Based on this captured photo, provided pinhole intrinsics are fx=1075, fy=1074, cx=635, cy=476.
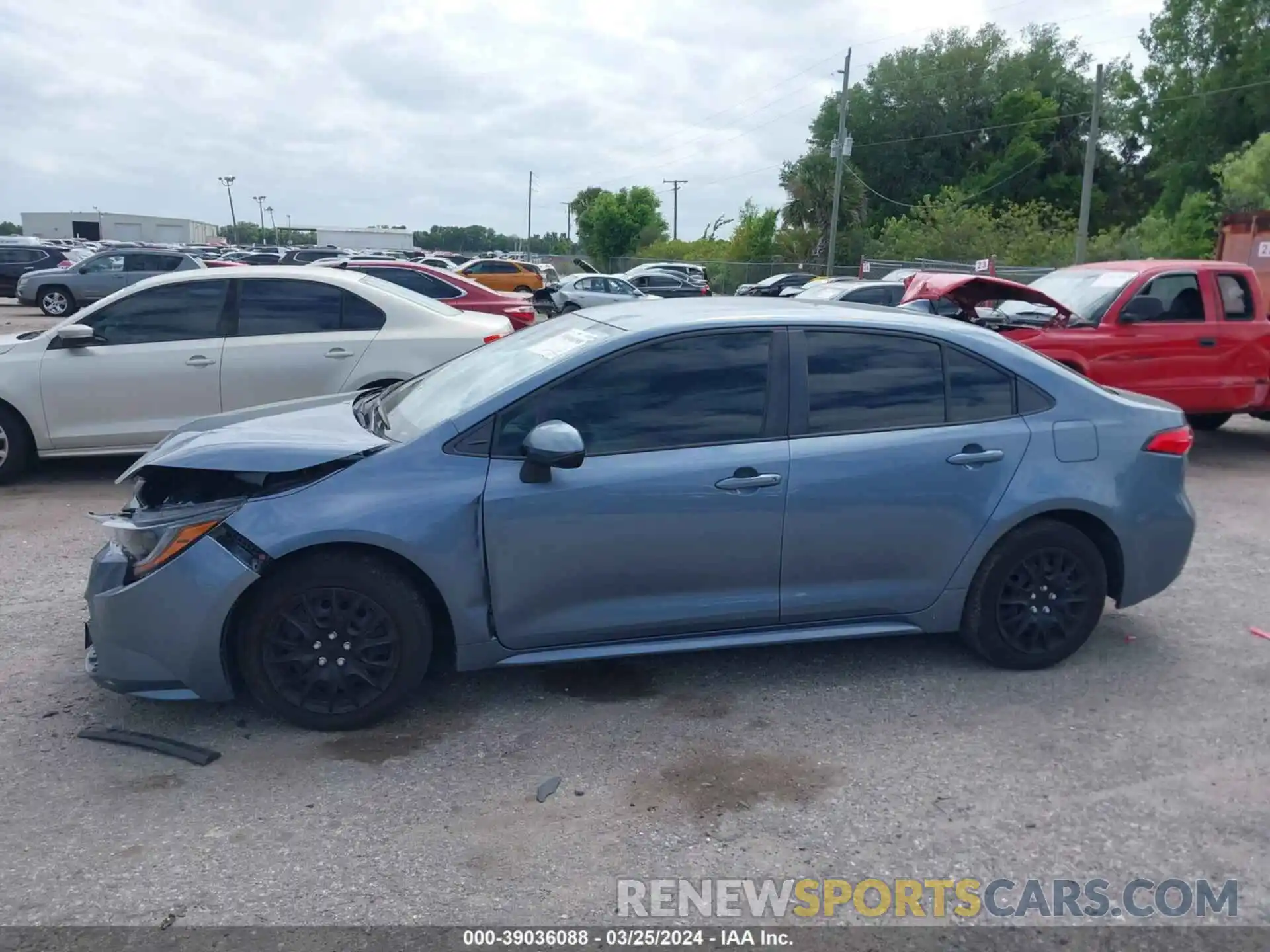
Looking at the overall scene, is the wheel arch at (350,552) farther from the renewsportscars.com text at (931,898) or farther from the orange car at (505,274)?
the orange car at (505,274)

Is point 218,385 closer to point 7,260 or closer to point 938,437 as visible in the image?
point 938,437

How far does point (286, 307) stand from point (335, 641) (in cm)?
478

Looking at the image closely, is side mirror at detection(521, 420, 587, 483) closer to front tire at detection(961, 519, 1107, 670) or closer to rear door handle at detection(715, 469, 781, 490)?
rear door handle at detection(715, 469, 781, 490)

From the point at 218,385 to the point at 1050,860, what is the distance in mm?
6530

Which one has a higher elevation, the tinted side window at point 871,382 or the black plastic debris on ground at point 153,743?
the tinted side window at point 871,382

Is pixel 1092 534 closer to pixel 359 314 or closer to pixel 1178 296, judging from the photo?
pixel 359 314

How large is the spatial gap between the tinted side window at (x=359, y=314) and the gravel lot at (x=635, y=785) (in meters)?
3.53

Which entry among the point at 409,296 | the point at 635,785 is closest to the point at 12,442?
Answer: the point at 409,296

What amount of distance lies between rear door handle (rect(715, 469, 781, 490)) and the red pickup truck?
5.57 meters

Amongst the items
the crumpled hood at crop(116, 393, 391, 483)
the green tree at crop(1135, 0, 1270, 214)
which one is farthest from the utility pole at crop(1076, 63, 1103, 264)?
the crumpled hood at crop(116, 393, 391, 483)

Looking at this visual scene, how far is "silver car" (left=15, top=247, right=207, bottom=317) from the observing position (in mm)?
25516

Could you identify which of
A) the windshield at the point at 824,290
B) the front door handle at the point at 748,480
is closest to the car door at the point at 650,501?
the front door handle at the point at 748,480

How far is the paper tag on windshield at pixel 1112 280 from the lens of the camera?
991cm

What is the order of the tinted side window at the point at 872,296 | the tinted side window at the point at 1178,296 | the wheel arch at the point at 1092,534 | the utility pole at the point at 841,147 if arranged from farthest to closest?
the utility pole at the point at 841,147 → the tinted side window at the point at 872,296 → the tinted side window at the point at 1178,296 → the wheel arch at the point at 1092,534
